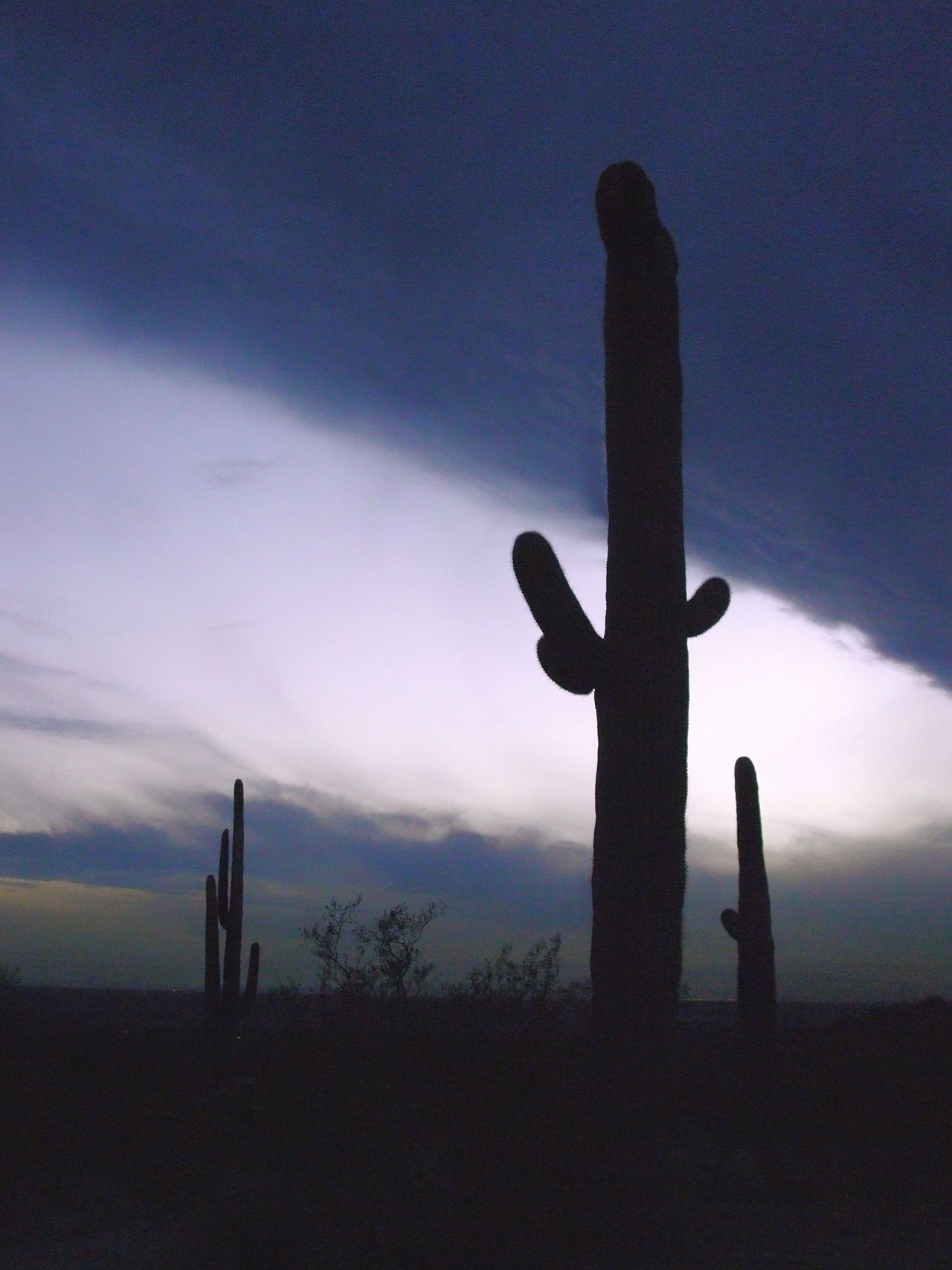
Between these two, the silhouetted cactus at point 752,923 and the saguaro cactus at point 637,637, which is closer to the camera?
the saguaro cactus at point 637,637

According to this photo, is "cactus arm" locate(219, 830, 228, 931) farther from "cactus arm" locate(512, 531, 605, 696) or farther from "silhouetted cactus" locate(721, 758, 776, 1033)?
"cactus arm" locate(512, 531, 605, 696)

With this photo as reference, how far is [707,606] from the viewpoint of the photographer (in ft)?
23.9

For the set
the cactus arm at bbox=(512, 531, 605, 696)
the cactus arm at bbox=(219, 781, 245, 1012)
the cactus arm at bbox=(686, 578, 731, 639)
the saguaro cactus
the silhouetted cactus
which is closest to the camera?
the saguaro cactus

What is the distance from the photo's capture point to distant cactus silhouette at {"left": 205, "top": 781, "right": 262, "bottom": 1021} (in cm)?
1352

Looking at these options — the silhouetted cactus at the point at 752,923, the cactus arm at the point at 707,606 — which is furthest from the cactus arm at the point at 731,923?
the cactus arm at the point at 707,606

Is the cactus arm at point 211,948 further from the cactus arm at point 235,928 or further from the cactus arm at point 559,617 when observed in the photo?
the cactus arm at point 559,617

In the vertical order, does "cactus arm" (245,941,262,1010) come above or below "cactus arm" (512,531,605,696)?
below

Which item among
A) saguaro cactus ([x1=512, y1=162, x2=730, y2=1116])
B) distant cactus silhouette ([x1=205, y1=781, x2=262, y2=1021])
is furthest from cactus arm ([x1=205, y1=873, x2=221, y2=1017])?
saguaro cactus ([x1=512, y1=162, x2=730, y2=1116])

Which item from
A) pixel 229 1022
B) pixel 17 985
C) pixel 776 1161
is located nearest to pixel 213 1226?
pixel 776 1161

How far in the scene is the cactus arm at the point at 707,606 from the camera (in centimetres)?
709

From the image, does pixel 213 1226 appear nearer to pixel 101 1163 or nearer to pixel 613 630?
pixel 101 1163

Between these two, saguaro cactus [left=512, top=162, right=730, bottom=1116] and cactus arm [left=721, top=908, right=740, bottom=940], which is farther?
cactus arm [left=721, top=908, right=740, bottom=940]

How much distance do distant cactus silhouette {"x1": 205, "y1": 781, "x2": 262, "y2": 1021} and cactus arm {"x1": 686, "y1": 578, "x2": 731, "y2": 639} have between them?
8.28 meters

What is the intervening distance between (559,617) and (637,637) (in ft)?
1.68
